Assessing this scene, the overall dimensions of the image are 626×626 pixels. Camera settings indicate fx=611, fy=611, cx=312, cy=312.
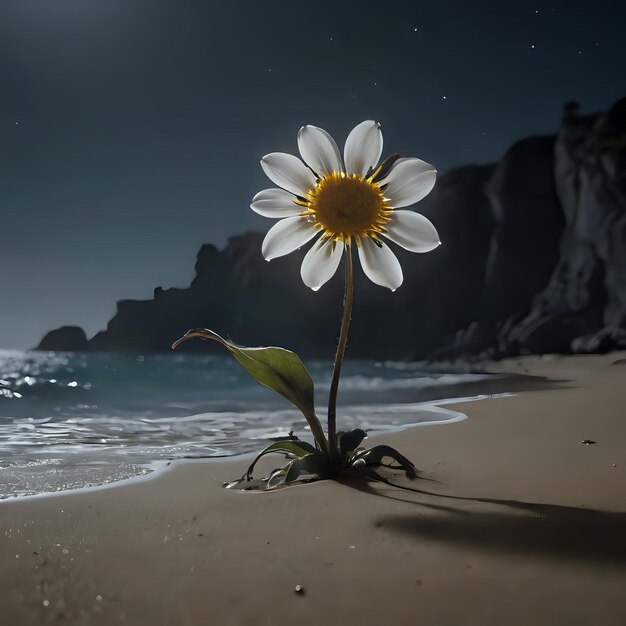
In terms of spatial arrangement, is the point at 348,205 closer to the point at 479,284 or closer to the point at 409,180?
the point at 409,180

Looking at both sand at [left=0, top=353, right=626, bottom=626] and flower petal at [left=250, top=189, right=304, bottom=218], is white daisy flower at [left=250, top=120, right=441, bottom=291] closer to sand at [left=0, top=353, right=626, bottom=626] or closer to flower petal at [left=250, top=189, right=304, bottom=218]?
flower petal at [left=250, top=189, right=304, bottom=218]

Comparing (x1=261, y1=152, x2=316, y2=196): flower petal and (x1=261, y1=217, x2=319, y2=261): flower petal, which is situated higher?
(x1=261, y1=152, x2=316, y2=196): flower petal

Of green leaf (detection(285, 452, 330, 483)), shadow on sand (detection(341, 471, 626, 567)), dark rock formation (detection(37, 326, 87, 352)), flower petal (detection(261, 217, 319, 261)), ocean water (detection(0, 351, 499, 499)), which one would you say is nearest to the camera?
shadow on sand (detection(341, 471, 626, 567))

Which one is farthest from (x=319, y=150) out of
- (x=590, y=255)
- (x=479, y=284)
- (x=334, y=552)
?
(x=479, y=284)

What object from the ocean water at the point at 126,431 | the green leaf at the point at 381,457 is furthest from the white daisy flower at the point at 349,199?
the ocean water at the point at 126,431

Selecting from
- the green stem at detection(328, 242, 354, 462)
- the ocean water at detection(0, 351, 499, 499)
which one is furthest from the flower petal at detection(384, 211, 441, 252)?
the ocean water at detection(0, 351, 499, 499)

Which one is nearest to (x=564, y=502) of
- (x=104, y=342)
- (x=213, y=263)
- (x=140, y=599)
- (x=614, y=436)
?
(x=140, y=599)
